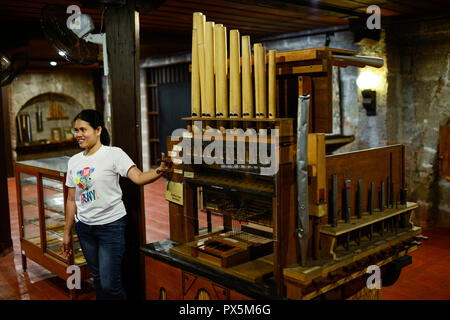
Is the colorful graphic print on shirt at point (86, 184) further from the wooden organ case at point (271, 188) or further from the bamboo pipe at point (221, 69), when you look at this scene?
the bamboo pipe at point (221, 69)

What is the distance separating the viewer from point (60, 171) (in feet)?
13.7

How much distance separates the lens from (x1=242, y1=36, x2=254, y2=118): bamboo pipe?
266 centimetres

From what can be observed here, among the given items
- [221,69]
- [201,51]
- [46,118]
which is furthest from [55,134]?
[221,69]

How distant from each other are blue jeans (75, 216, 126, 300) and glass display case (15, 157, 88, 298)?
1.12 meters

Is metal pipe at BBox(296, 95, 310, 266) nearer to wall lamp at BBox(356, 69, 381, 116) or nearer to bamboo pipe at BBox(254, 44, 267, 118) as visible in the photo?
bamboo pipe at BBox(254, 44, 267, 118)

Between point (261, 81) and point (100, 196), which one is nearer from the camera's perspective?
point (261, 81)

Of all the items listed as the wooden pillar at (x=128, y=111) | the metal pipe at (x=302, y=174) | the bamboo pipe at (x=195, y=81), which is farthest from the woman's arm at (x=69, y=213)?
the metal pipe at (x=302, y=174)

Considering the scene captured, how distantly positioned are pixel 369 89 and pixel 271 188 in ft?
A: 14.3

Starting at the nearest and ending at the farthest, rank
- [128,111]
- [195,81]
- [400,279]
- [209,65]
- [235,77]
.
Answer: [235,77]
[209,65]
[195,81]
[128,111]
[400,279]

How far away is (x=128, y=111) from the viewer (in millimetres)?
3551

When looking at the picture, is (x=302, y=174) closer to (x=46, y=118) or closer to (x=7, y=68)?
(x=7, y=68)

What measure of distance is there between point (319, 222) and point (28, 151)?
11555mm
